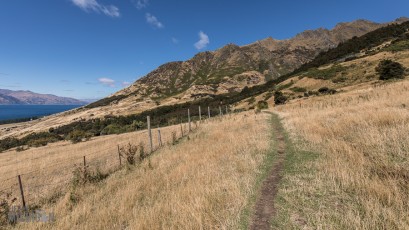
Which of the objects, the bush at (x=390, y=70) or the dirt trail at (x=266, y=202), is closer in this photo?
the dirt trail at (x=266, y=202)

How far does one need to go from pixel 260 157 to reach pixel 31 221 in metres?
6.76

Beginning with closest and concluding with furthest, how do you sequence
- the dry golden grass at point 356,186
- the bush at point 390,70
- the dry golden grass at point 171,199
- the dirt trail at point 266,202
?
1. the dry golden grass at point 356,186
2. the dirt trail at point 266,202
3. the dry golden grass at point 171,199
4. the bush at point 390,70

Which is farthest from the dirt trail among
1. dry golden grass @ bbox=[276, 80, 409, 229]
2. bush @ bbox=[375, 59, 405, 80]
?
bush @ bbox=[375, 59, 405, 80]

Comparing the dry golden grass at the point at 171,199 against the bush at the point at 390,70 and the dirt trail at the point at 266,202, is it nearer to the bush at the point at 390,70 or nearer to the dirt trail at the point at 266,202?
the dirt trail at the point at 266,202

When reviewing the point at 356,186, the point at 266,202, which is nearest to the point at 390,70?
the point at 356,186

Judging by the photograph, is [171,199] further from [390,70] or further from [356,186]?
[390,70]

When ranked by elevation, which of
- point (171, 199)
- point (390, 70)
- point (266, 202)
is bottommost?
point (171, 199)

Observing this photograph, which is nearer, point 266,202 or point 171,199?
point 266,202

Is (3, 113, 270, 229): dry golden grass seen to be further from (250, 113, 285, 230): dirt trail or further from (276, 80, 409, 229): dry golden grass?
(276, 80, 409, 229): dry golden grass

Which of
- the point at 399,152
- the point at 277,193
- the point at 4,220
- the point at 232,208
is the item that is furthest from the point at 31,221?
the point at 399,152

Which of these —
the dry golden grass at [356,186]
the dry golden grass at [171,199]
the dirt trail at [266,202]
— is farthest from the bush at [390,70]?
the dirt trail at [266,202]

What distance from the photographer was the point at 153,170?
9.27m

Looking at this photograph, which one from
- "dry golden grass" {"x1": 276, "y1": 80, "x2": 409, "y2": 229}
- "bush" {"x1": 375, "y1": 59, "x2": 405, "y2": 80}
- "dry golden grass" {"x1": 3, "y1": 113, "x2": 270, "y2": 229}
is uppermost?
"bush" {"x1": 375, "y1": 59, "x2": 405, "y2": 80}

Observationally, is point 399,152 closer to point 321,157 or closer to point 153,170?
point 321,157
